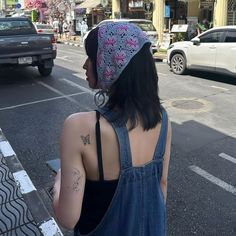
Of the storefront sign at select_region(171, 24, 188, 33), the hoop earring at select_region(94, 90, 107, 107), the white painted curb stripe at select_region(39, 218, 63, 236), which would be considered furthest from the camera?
the storefront sign at select_region(171, 24, 188, 33)

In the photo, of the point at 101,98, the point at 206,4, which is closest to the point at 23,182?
the point at 101,98

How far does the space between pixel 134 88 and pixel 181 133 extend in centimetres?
484

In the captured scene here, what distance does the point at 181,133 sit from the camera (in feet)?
20.5

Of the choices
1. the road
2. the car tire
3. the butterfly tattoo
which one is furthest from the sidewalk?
the car tire

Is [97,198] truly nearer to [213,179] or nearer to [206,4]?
[213,179]

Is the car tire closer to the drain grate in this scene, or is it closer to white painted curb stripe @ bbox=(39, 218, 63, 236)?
the drain grate

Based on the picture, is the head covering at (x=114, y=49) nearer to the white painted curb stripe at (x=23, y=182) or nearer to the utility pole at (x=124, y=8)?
the white painted curb stripe at (x=23, y=182)

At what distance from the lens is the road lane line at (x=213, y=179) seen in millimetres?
4352

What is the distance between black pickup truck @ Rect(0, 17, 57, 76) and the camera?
10125 millimetres

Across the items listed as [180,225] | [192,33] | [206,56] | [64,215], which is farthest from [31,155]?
[192,33]

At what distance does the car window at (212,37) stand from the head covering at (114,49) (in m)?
9.93

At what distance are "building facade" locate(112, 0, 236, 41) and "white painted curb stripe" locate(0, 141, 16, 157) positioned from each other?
14755 millimetres

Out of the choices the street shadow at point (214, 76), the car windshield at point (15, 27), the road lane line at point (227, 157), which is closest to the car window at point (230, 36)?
the street shadow at point (214, 76)

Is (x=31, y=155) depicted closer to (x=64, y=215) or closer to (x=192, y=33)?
(x=64, y=215)
